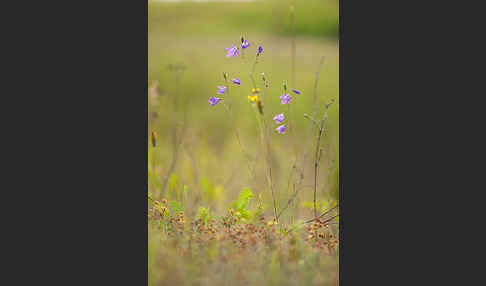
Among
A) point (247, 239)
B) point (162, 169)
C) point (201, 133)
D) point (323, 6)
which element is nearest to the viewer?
point (247, 239)

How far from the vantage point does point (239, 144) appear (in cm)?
251

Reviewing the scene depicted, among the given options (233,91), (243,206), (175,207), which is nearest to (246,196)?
(243,206)

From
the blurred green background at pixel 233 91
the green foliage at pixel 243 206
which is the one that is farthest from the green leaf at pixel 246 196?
the blurred green background at pixel 233 91

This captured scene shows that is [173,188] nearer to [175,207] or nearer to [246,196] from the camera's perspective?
[175,207]

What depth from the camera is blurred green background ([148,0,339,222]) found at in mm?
2707

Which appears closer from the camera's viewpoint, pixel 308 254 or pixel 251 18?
pixel 308 254

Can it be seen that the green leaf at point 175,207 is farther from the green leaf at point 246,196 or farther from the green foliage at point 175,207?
the green leaf at point 246,196

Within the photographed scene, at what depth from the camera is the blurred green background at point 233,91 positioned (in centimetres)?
271

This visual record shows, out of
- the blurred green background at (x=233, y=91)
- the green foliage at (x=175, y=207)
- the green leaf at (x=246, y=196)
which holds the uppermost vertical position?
the blurred green background at (x=233, y=91)

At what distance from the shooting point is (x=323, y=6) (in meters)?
2.55

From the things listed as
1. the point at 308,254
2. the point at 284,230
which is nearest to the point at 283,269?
the point at 308,254

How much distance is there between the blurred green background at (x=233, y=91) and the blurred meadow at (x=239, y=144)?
14 millimetres

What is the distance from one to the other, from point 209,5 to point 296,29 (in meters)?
0.87
